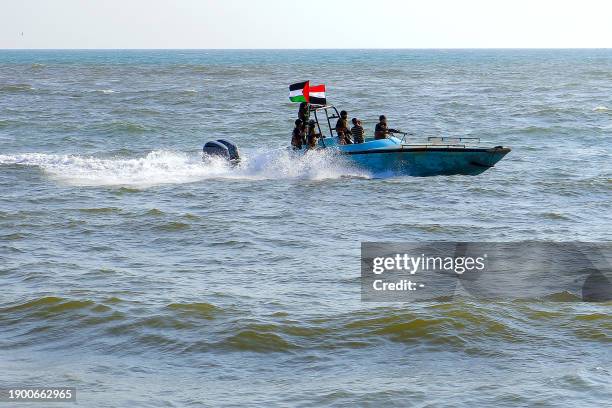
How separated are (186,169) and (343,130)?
4.85 m

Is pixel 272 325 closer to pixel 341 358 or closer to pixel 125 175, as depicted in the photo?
pixel 341 358

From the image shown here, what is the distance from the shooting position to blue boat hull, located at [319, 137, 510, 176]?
23453 mm

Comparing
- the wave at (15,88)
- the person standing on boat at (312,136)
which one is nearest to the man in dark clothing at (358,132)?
the person standing on boat at (312,136)

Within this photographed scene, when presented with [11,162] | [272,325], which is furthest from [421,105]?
[272,325]

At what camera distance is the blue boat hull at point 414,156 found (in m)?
23.5

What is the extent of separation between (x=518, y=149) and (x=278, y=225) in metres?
15.2

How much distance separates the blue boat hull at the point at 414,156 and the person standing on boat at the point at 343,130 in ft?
0.64

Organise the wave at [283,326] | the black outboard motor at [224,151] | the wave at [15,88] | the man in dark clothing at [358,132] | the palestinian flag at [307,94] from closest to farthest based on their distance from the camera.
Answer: the wave at [283,326], the man in dark clothing at [358,132], the palestinian flag at [307,94], the black outboard motor at [224,151], the wave at [15,88]

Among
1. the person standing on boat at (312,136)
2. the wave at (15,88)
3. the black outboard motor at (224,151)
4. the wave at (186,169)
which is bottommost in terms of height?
the wave at (186,169)

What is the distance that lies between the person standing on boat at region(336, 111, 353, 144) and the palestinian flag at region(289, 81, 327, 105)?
78cm
